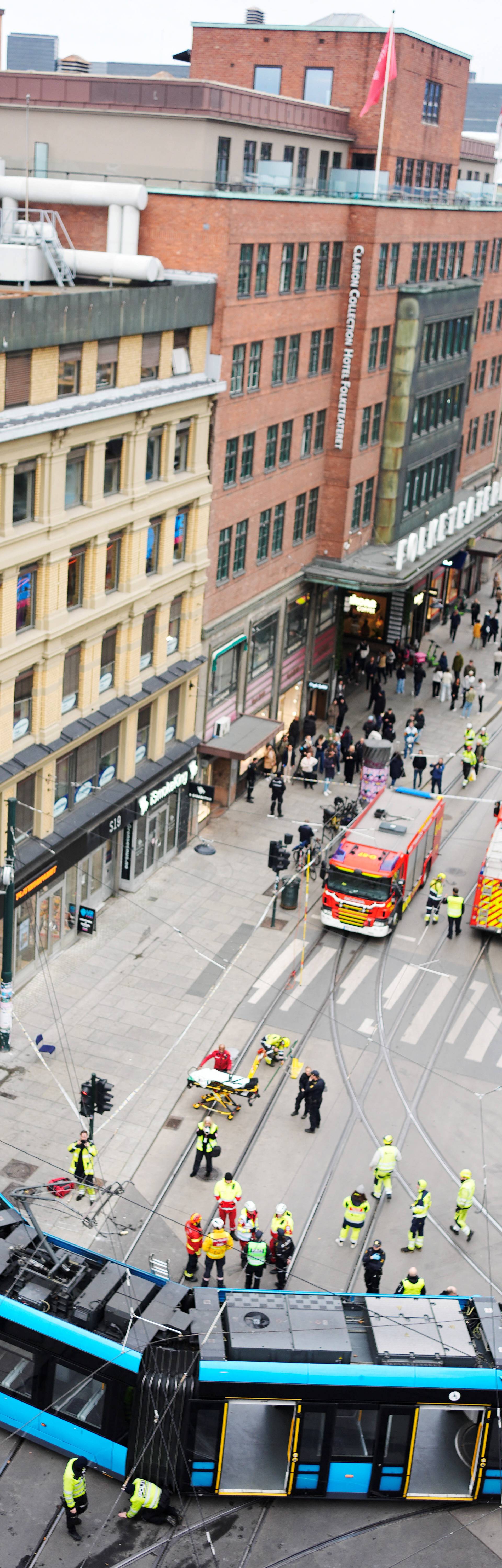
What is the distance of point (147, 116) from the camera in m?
40.5

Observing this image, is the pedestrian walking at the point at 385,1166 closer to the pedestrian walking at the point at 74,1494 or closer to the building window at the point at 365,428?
the pedestrian walking at the point at 74,1494

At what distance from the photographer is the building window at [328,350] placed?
49875 mm

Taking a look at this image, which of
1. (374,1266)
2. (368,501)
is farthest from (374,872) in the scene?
(368,501)

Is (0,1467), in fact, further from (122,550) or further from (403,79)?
(403,79)

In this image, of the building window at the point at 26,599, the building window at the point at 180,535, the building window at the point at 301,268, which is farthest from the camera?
the building window at the point at 301,268

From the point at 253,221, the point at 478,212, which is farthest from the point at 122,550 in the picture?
the point at 478,212

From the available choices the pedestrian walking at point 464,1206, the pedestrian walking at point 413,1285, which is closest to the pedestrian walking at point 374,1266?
the pedestrian walking at point 413,1285

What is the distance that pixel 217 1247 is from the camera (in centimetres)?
2555

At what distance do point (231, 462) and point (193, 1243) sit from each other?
82.0 ft

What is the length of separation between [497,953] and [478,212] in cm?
3872

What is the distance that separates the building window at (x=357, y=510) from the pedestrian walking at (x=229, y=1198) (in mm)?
32241

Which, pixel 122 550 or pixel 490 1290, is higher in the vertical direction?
pixel 122 550

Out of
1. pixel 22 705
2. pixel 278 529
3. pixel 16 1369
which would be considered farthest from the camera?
pixel 278 529

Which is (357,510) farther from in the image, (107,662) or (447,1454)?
(447,1454)
